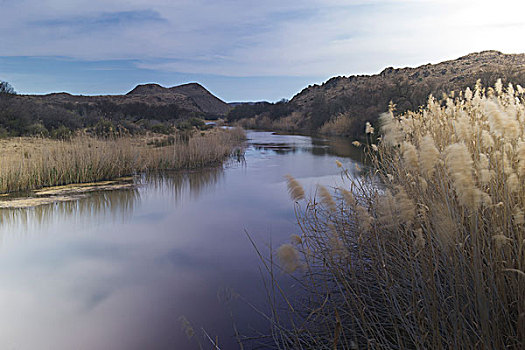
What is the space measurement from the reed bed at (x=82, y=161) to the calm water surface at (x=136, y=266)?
127 centimetres

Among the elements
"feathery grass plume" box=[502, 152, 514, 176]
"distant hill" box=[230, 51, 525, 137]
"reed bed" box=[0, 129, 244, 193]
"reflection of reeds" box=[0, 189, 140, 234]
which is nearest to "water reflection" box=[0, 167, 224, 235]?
"reflection of reeds" box=[0, 189, 140, 234]

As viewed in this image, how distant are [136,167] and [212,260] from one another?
5.70 meters

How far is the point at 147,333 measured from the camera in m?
2.94

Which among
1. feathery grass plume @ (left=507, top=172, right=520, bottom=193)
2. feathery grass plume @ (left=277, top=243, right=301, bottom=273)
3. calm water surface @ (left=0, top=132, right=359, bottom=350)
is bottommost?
calm water surface @ (left=0, top=132, right=359, bottom=350)

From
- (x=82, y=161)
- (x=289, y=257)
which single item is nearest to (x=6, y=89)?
(x=82, y=161)

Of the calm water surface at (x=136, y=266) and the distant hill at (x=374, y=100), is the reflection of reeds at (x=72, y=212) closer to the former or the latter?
the calm water surface at (x=136, y=266)

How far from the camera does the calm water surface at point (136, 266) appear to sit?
3.02m

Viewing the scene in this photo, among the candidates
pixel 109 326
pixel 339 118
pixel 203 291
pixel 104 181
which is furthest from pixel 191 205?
pixel 339 118

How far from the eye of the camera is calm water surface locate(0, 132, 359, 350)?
9.91 feet

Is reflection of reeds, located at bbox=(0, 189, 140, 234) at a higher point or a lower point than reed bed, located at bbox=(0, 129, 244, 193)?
lower

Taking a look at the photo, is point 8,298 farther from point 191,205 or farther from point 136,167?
point 136,167

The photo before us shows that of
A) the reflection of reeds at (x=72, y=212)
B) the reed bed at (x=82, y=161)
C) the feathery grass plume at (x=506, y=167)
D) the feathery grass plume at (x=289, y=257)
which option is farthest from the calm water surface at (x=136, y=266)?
the feathery grass plume at (x=506, y=167)

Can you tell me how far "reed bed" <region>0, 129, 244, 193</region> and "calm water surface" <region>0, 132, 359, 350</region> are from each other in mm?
1275

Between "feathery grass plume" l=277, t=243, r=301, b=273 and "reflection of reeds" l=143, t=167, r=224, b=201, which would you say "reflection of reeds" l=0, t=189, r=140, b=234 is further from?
"feathery grass plume" l=277, t=243, r=301, b=273
